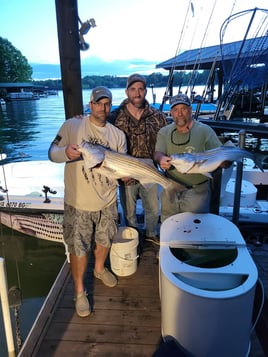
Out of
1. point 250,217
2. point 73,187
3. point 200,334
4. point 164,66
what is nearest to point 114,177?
point 73,187

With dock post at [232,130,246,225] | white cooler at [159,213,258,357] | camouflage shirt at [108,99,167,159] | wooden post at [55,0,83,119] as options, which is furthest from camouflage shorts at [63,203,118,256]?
dock post at [232,130,246,225]

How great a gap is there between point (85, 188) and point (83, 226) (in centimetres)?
35

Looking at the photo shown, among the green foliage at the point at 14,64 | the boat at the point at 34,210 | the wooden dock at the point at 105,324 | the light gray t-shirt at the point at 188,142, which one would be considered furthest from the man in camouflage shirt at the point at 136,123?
the green foliage at the point at 14,64

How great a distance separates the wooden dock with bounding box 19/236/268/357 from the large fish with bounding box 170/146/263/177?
51.2 inches

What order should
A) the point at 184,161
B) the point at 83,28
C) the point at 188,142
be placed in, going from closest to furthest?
the point at 184,161
the point at 188,142
the point at 83,28

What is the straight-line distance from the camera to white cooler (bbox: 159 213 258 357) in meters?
1.73

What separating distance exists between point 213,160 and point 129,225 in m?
1.52

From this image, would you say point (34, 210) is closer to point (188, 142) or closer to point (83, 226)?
point (83, 226)

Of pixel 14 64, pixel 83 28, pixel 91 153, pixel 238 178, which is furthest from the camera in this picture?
pixel 14 64

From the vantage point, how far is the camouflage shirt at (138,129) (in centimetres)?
320

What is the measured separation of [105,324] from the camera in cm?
245

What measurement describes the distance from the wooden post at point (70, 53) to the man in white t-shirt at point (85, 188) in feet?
2.14

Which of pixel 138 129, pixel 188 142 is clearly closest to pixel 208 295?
pixel 188 142

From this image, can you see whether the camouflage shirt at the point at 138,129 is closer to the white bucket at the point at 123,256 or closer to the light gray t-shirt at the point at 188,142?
the light gray t-shirt at the point at 188,142
